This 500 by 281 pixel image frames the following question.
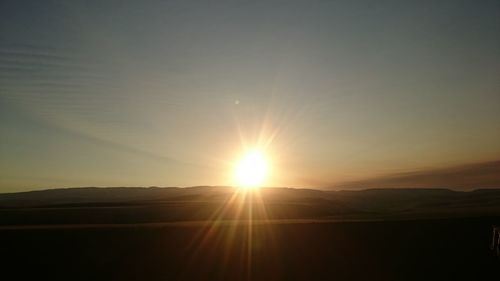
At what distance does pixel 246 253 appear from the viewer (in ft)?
57.8

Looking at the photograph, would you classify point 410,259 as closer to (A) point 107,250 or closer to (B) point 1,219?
(A) point 107,250

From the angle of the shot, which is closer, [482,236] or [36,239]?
[36,239]

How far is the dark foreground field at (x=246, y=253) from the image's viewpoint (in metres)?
14.9

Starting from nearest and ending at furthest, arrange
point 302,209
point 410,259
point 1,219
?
1. point 410,259
2. point 1,219
3. point 302,209

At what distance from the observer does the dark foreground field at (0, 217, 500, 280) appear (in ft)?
48.9

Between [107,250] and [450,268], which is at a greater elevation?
[107,250]

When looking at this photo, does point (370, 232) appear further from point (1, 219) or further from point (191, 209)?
point (1, 219)

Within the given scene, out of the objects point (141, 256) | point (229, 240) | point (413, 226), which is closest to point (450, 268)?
point (413, 226)

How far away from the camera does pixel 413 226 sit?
2409cm

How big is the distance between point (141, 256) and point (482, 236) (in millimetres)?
20008

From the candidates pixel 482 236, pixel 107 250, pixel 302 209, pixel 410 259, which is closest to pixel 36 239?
pixel 107 250

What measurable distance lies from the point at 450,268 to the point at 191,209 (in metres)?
34.0

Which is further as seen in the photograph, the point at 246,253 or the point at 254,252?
the point at 254,252

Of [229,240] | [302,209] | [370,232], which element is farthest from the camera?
[302,209]
